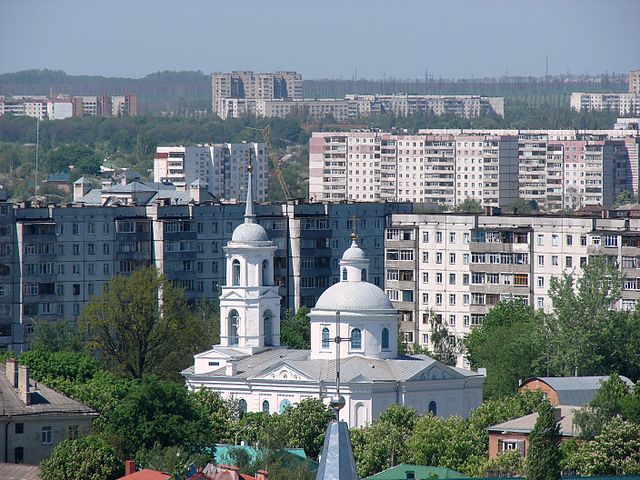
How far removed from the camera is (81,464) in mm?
50188

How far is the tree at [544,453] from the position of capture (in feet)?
152

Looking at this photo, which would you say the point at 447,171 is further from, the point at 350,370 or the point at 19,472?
the point at 19,472

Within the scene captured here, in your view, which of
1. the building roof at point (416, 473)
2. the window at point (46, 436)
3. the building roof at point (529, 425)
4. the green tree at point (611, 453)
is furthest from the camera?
the building roof at point (529, 425)

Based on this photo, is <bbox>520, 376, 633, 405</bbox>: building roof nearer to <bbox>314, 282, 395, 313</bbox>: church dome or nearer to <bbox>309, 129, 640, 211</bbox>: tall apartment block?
<bbox>314, 282, 395, 313</bbox>: church dome

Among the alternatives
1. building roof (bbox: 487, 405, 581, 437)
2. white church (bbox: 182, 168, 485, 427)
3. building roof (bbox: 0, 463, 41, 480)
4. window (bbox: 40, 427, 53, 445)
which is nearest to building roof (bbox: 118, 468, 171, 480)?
building roof (bbox: 0, 463, 41, 480)

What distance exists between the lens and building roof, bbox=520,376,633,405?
221 feet

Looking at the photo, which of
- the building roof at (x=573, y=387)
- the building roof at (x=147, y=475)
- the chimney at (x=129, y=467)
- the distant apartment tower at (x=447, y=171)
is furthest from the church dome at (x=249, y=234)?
the distant apartment tower at (x=447, y=171)

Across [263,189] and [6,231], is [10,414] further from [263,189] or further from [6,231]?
[263,189]

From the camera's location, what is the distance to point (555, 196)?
198375mm

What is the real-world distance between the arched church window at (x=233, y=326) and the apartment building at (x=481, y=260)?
1989cm

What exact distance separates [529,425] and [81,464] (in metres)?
14.2

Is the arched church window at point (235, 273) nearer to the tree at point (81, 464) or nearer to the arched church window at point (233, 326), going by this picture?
the arched church window at point (233, 326)

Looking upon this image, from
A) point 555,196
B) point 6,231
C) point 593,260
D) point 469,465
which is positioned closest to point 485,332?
point 593,260

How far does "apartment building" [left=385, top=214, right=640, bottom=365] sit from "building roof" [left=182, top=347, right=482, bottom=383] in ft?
65.4
